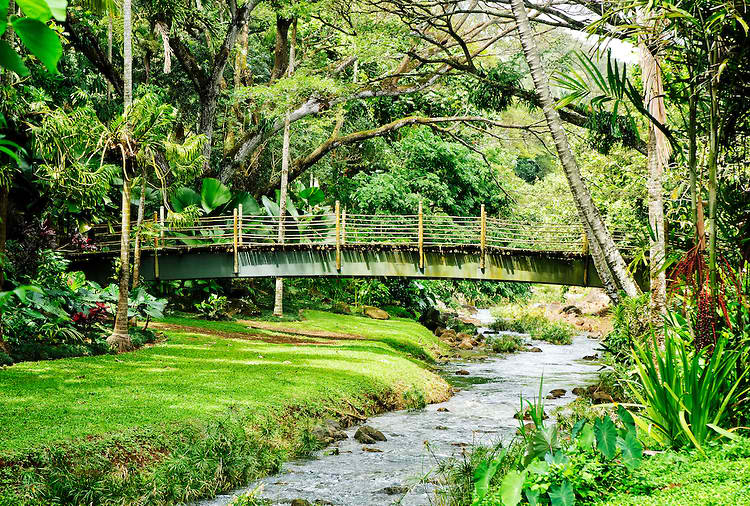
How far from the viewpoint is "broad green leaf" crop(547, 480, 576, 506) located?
4188mm

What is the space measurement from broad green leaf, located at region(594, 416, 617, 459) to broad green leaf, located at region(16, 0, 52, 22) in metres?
4.54

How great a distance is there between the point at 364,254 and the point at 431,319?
10.3 m

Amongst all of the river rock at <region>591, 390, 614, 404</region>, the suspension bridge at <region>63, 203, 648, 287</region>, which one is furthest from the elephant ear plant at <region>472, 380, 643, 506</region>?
the suspension bridge at <region>63, 203, 648, 287</region>

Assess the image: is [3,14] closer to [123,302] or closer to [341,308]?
[123,302]

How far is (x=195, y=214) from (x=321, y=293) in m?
9.77

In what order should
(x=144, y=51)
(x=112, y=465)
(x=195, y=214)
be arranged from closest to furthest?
(x=112, y=465), (x=195, y=214), (x=144, y=51)

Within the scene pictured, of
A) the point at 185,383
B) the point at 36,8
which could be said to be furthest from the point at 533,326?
the point at 36,8

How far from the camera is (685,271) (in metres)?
6.08

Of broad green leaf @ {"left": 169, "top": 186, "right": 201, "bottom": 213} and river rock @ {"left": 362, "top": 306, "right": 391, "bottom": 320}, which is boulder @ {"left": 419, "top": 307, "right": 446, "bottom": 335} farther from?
broad green leaf @ {"left": 169, "top": 186, "right": 201, "bottom": 213}

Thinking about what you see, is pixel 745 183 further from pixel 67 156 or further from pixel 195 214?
pixel 195 214

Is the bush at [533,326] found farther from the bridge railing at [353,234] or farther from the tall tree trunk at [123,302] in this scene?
the tall tree trunk at [123,302]

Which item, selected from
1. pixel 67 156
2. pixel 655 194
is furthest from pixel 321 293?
pixel 655 194

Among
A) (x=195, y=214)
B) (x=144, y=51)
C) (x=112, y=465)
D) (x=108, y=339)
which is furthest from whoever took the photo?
(x=144, y=51)

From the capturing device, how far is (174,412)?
8195 mm
